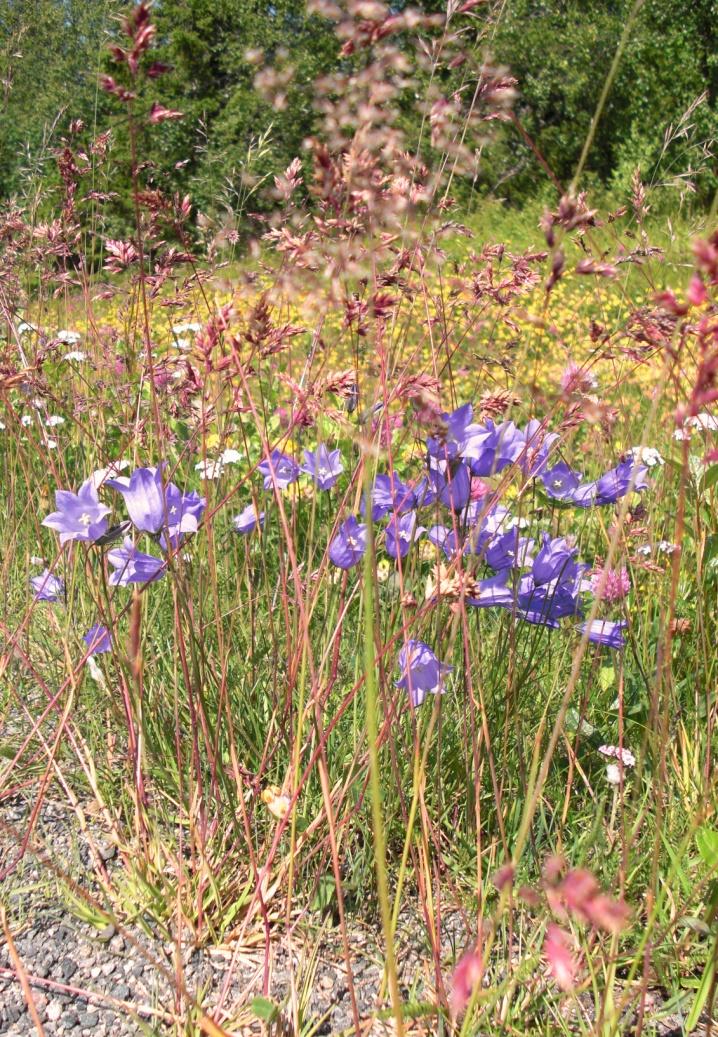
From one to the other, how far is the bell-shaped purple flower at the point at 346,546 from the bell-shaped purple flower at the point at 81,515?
327 millimetres

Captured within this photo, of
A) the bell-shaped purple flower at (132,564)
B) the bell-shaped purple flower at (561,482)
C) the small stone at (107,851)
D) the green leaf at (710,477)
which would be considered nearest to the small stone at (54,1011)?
the small stone at (107,851)

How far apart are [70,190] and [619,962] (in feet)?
4.93

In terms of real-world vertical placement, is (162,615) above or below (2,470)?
above

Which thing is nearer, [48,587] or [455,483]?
[455,483]

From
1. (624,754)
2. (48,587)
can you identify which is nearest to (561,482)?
(624,754)

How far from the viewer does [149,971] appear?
1.27m

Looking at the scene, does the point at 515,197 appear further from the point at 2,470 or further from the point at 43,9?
the point at 2,470

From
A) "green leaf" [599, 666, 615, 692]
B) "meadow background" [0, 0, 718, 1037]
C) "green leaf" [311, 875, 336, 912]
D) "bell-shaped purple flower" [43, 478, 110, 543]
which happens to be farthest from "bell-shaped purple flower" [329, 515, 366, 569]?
"green leaf" [599, 666, 615, 692]

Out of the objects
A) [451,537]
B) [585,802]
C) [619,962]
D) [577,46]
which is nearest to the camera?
[619,962]

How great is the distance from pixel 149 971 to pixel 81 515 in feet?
2.05

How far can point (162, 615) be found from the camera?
186 cm

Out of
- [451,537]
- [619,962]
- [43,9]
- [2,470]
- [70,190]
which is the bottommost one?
[2,470]

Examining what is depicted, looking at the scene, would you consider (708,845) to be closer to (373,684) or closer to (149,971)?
(373,684)

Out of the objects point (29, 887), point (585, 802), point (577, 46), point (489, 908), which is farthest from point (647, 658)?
point (577, 46)
